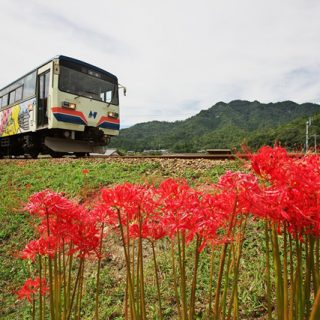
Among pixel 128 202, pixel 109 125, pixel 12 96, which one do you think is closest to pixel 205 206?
pixel 128 202

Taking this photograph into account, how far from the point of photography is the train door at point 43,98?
10422mm

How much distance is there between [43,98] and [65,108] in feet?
3.46

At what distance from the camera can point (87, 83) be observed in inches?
431

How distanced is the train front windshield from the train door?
2.01 ft

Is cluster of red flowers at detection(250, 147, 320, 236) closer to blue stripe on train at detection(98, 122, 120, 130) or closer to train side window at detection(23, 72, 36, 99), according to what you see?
blue stripe on train at detection(98, 122, 120, 130)

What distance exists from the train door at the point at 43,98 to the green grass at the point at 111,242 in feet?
8.16

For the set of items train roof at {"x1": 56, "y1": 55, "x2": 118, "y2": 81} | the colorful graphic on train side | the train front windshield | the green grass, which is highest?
train roof at {"x1": 56, "y1": 55, "x2": 118, "y2": 81}

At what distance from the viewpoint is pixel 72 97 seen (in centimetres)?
1043

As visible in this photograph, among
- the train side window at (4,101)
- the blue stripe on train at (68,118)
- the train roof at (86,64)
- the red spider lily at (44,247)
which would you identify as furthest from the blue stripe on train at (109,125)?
the red spider lily at (44,247)

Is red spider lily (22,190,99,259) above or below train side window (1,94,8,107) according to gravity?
below

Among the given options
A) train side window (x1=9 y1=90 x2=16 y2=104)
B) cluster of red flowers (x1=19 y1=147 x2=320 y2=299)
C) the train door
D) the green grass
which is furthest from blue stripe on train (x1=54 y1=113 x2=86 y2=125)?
cluster of red flowers (x1=19 y1=147 x2=320 y2=299)

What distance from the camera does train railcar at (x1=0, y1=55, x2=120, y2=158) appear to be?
10.1m

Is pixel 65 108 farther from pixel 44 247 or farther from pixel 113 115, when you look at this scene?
pixel 44 247

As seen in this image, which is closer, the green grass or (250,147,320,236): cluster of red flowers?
(250,147,320,236): cluster of red flowers
